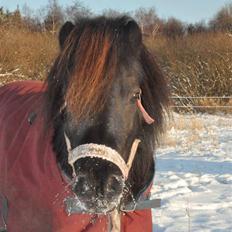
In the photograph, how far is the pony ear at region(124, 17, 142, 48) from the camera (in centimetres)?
210

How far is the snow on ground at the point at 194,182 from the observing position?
407cm

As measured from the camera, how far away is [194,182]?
18.5ft

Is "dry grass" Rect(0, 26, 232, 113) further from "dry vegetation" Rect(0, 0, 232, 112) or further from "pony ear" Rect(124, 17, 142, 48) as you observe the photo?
"pony ear" Rect(124, 17, 142, 48)

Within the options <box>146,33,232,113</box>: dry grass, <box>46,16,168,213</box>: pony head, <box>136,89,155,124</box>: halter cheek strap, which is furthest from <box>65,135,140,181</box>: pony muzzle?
<box>146,33,232,113</box>: dry grass

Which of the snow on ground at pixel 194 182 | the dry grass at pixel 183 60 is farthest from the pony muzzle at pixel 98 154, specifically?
the dry grass at pixel 183 60

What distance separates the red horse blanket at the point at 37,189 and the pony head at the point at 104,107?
5.3 inches

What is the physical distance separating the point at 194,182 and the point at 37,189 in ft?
11.6

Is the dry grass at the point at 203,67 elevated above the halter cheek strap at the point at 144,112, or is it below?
below

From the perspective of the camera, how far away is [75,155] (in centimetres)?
185

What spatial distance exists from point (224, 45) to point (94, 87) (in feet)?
46.4

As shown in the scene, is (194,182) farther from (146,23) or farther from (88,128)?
(146,23)

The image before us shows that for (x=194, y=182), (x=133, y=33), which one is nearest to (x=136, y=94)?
(x=133, y=33)

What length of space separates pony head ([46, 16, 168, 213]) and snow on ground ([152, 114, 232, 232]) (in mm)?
933

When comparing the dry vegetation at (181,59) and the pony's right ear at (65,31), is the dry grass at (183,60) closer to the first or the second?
the dry vegetation at (181,59)
